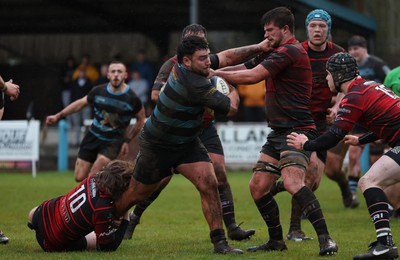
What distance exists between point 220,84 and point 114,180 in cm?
137

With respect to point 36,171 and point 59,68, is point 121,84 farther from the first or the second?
point 59,68

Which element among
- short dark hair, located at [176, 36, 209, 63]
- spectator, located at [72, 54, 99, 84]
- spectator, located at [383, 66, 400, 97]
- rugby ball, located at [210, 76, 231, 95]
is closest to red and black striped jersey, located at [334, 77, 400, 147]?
rugby ball, located at [210, 76, 231, 95]

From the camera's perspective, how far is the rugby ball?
7899mm

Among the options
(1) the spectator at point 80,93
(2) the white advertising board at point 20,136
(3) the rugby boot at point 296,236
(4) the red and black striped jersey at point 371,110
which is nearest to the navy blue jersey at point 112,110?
(3) the rugby boot at point 296,236

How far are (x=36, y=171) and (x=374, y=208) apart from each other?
48.1ft

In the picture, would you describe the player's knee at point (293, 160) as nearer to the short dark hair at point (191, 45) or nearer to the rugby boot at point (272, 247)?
the rugby boot at point (272, 247)

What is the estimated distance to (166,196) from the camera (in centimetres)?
1530

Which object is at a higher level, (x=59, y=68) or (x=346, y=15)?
(x=346, y=15)

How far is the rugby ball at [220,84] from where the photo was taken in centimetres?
790

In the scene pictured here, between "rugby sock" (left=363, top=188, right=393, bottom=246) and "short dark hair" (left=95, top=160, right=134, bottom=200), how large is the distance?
232 cm

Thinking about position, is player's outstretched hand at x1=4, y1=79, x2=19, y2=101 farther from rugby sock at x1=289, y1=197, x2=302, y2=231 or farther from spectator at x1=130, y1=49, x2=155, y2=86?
spectator at x1=130, y1=49, x2=155, y2=86

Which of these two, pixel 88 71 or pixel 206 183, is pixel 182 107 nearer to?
pixel 206 183

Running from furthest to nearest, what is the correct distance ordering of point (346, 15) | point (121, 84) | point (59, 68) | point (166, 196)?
point (59, 68)
point (346, 15)
point (166, 196)
point (121, 84)

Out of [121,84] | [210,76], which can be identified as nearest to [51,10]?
[121,84]
